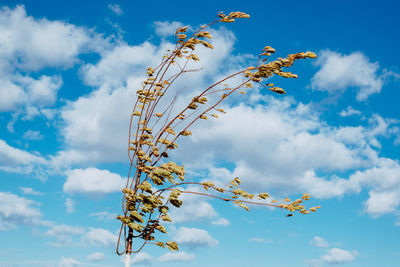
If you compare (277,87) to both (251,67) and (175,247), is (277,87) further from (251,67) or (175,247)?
(175,247)

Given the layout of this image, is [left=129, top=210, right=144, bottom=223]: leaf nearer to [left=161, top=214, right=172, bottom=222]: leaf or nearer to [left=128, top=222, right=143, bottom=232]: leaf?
[left=128, top=222, right=143, bottom=232]: leaf

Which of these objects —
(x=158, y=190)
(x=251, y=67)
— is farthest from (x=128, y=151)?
(x=251, y=67)

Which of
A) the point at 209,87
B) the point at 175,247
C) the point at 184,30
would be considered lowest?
the point at 175,247

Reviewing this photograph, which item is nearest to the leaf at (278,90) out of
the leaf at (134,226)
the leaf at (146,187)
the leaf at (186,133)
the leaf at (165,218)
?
the leaf at (186,133)

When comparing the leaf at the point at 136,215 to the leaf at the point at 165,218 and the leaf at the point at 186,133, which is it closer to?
the leaf at the point at 165,218

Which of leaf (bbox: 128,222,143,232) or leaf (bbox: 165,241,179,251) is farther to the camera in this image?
leaf (bbox: 165,241,179,251)

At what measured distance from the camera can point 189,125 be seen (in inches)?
328

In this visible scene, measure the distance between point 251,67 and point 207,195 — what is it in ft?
9.87

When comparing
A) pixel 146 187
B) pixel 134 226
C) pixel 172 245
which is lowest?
pixel 172 245

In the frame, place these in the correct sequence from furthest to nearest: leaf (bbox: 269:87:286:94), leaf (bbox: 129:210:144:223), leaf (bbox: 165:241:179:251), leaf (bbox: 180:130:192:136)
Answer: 1. leaf (bbox: 180:130:192:136)
2. leaf (bbox: 269:87:286:94)
3. leaf (bbox: 165:241:179:251)
4. leaf (bbox: 129:210:144:223)

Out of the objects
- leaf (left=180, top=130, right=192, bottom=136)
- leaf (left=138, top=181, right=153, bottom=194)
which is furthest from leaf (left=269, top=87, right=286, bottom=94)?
leaf (left=138, top=181, right=153, bottom=194)

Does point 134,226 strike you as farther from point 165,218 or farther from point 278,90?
point 278,90

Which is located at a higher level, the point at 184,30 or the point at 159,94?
the point at 184,30

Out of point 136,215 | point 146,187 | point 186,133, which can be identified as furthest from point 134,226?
point 186,133
